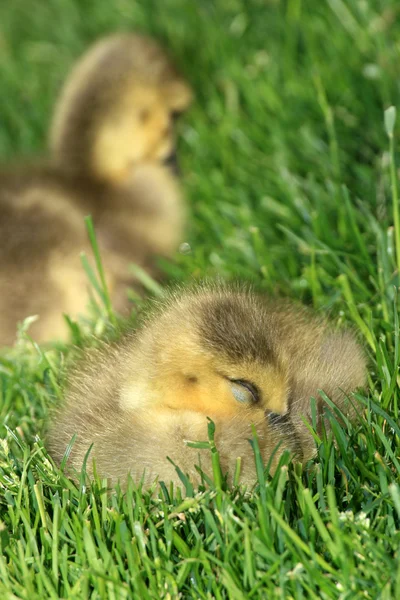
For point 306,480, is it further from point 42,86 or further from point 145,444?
point 42,86

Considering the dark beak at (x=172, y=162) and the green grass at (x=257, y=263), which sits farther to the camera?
the dark beak at (x=172, y=162)

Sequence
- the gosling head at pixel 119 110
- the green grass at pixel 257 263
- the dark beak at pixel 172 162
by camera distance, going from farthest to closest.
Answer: the dark beak at pixel 172 162 → the gosling head at pixel 119 110 → the green grass at pixel 257 263

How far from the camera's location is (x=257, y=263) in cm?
192

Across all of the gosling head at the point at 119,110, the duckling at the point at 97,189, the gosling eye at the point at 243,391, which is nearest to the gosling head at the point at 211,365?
the gosling eye at the point at 243,391

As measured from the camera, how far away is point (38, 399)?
63.3 inches

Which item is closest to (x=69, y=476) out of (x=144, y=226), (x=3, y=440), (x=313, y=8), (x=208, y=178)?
(x=3, y=440)

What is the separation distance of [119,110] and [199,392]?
122 centimetres

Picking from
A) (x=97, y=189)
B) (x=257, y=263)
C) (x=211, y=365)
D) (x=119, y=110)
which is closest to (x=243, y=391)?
(x=211, y=365)

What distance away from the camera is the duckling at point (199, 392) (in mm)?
1195

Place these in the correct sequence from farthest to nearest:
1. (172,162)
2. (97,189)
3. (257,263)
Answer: (172,162)
(97,189)
(257,263)

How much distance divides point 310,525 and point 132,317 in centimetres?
56

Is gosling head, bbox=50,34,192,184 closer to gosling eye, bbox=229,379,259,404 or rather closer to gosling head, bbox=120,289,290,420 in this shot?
gosling head, bbox=120,289,290,420

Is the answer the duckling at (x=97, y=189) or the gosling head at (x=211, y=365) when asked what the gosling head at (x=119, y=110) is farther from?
the gosling head at (x=211, y=365)

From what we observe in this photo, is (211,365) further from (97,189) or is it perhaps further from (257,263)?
(97,189)
